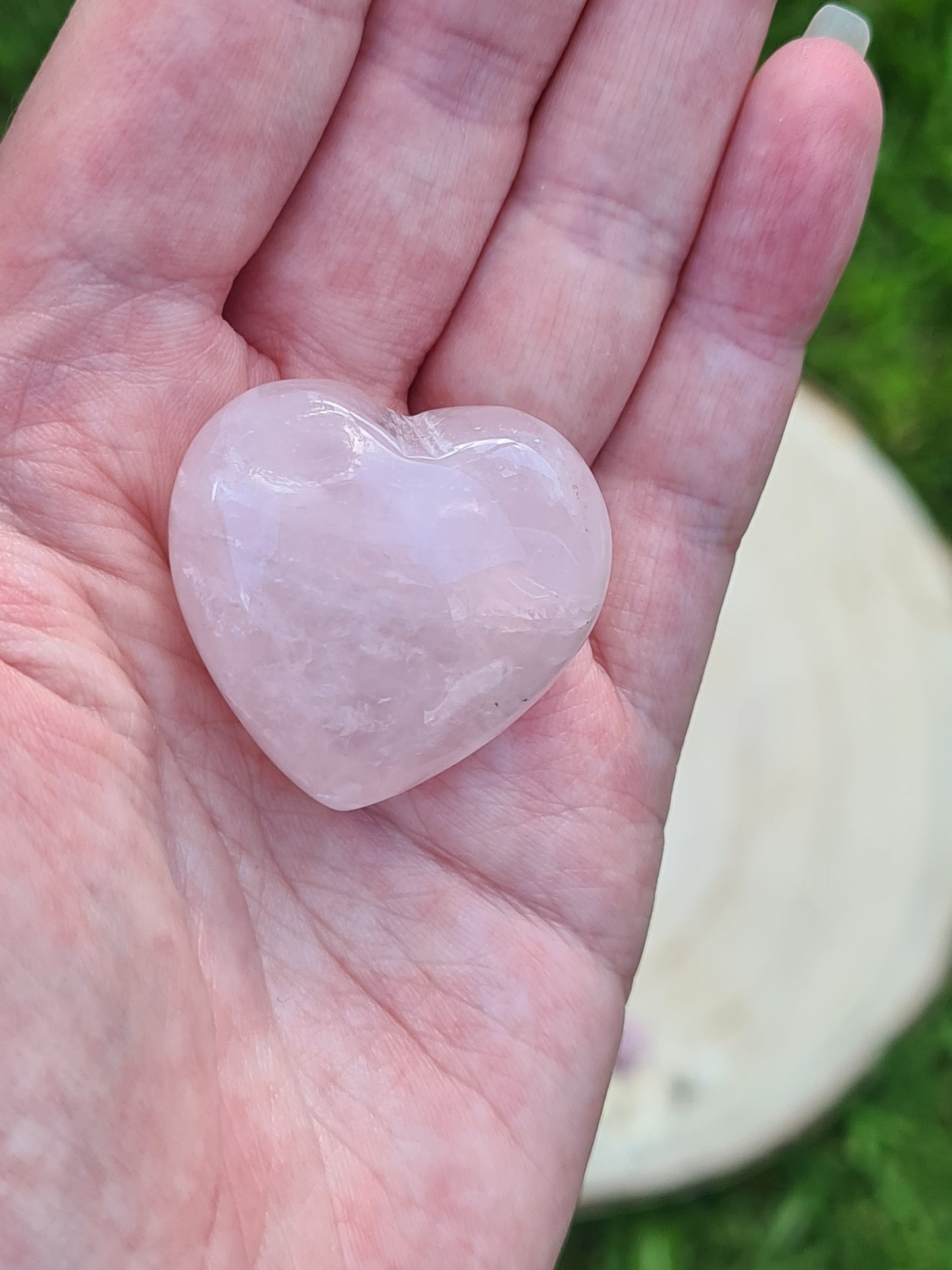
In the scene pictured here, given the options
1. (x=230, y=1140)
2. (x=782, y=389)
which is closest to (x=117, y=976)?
(x=230, y=1140)

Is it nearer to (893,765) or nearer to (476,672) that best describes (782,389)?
(476,672)

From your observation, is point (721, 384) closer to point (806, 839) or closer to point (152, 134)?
point (152, 134)

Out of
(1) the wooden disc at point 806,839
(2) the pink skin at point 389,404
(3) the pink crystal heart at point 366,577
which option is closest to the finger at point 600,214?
(2) the pink skin at point 389,404

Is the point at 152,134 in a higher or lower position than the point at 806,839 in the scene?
higher

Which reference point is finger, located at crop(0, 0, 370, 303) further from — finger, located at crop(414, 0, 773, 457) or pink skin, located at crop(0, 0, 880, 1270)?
finger, located at crop(414, 0, 773, 457)

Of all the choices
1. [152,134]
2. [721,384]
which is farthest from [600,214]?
[152,134]

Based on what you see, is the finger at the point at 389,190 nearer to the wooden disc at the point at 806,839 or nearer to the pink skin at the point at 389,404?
the pink skin at the point at 389,404
